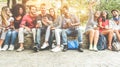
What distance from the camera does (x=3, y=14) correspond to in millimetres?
8617

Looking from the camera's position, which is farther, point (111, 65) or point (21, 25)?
point (21, 25)

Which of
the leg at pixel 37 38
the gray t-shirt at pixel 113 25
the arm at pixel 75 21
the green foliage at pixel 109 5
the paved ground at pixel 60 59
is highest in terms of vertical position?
the green foliage at pixel 109 5

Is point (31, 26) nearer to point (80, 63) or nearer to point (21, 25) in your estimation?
point (21, 25)

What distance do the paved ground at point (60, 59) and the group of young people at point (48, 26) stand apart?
0.95ft

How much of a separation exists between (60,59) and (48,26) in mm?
1348

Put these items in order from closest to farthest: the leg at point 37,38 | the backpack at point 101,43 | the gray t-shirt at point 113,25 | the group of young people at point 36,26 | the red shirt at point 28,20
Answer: the leg at point 37,38, the group of young people at point 36,26, the backpack at point 101,43, the red shirt at point 28,20, the gray t-shirt at point 113,25

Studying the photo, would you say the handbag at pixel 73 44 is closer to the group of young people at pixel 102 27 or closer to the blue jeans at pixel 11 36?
the group of young people at pixel 102 27

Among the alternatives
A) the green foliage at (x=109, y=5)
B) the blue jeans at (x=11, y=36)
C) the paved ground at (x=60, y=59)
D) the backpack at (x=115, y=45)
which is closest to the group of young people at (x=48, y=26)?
the blue jeans at (x=11, y=36)

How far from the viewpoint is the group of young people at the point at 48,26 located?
8.31 m

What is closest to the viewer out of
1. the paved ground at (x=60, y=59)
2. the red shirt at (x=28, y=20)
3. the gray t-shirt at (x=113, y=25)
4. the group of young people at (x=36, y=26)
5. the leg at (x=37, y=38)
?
the paved ground at (x=60, y=59)

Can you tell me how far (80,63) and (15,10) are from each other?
Result: 2627 millimetres

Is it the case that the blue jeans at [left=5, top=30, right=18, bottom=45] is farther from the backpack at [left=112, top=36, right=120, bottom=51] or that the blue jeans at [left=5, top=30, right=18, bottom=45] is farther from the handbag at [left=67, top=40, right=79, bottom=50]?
the backpack at [left=112, top=36, right=120, bottom=51]

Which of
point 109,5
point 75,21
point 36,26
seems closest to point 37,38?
point 36,26

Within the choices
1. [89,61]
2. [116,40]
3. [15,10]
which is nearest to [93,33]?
[116,40]
